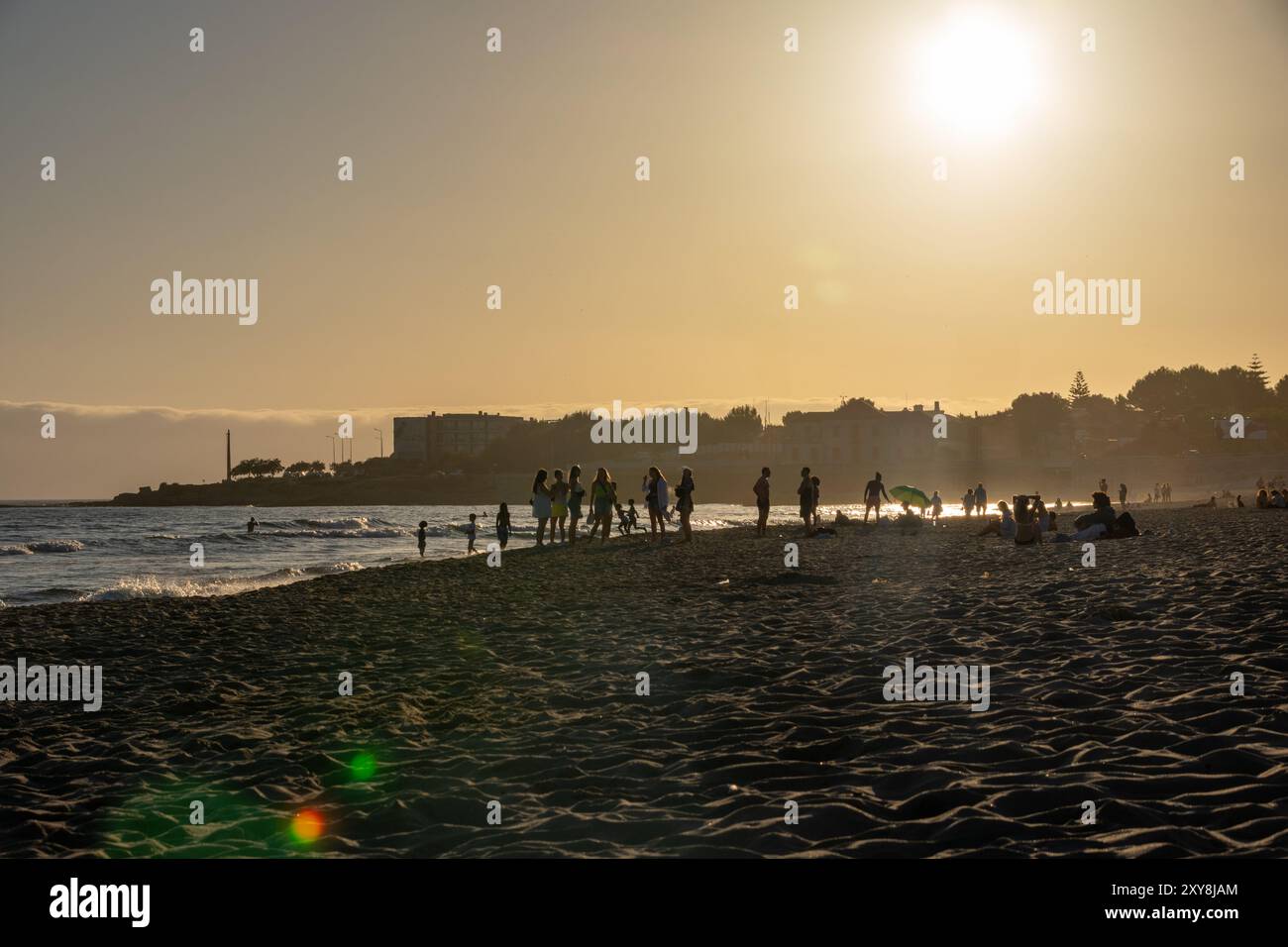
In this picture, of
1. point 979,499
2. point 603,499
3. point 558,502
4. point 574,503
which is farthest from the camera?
point 979,499

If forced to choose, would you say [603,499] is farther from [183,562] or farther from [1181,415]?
[1181,415]

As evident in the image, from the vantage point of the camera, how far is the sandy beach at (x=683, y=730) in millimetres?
4852

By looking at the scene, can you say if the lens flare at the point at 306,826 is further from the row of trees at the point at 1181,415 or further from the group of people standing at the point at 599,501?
the row of trees at the point at 1181,415

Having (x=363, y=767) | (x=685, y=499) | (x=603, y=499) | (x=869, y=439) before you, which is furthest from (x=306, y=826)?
(x=869, y=439)

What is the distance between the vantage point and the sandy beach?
191 inches

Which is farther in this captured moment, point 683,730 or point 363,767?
point 683,730

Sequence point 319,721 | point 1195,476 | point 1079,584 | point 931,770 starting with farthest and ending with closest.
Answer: point 1195,476, point 1079,584, point 319,721, point 931,770

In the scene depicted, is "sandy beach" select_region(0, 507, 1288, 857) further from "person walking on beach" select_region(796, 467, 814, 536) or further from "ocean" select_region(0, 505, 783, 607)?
"person walking on beach" select_region(796, 467, 814, 536)

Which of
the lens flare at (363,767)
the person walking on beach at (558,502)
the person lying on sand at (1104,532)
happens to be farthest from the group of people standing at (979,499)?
the lens flare at (363,767)

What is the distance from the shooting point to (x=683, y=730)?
685cm

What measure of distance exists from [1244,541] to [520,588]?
575 inches
